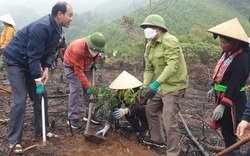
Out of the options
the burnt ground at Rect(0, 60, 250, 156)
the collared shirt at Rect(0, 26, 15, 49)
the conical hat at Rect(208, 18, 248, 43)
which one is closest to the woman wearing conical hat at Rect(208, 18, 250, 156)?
the conical hat at Rect(208, 18, 248, 43)

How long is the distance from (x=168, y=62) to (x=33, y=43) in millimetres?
1657

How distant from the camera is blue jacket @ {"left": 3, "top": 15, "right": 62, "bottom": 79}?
303 centimetres

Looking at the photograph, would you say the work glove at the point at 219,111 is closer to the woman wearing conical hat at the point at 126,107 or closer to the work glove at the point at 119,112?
the woman wearing conical hat at the point at 126,107

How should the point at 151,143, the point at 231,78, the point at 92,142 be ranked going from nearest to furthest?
the point at 231,78, the point at 92,142, the point at 151,143

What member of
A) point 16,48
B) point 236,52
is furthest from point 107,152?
point 236,52

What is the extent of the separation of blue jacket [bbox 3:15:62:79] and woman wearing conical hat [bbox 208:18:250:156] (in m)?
2.02

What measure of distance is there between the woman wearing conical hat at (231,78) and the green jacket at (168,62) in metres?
0.44

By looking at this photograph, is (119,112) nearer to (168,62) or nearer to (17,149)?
(168,62)

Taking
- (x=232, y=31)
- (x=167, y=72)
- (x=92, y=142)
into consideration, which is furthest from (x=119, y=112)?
(x=232, y=31)

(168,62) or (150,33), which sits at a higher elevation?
(150,33)

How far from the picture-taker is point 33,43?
3.01 metres

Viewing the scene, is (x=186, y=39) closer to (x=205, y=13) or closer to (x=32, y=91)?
(x=205, y=13)

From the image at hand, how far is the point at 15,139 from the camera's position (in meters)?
3.17

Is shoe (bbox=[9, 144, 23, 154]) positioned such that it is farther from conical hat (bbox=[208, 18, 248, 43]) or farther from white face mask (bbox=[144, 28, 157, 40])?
conical hat (bbox=[208, 18, 248, 43])
